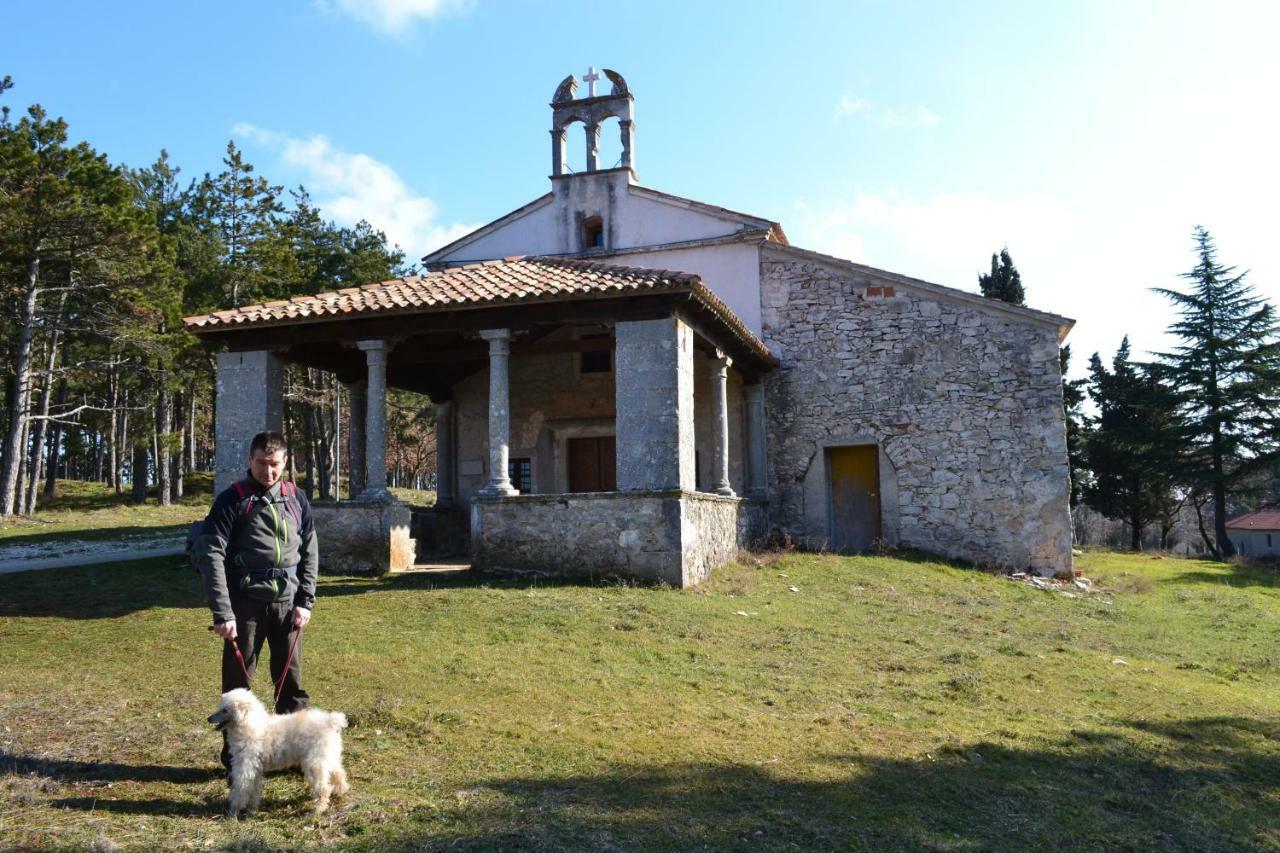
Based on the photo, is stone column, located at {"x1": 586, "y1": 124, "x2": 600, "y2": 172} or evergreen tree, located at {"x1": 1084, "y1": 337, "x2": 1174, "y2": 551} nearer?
stone column, located at {"x1": 586, "y1": 124, "x2": 600, "y2": 172}

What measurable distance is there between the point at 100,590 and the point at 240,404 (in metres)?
2.78

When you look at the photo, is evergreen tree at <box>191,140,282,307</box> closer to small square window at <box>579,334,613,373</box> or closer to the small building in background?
small square window at <box>579,334,613,373</box>

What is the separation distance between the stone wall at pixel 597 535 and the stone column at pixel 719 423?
238 cm

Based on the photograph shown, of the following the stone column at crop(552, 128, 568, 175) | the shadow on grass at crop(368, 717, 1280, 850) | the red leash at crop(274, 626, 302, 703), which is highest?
the stone column at crop(552, 128, 568, 175)

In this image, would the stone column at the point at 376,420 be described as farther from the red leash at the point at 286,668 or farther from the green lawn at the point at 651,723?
the red leash at the point at 286,668

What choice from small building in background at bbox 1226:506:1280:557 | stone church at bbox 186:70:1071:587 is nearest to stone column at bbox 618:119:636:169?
stone church at bbox 186:70:1071:587

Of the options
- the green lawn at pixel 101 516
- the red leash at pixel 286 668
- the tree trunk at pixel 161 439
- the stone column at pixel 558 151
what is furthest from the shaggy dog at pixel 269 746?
the tree trunk at pixel 161 439

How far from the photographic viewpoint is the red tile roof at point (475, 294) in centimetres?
1066

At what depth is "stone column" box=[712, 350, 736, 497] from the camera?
44.4ft

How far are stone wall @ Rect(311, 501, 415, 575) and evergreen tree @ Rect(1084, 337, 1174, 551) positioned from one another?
24840 mm

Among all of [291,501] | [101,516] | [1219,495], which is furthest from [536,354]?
[1219,495]

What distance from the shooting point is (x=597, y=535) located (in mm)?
10695

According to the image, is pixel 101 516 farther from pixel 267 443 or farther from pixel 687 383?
pixel 267 443

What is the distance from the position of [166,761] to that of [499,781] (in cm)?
173
